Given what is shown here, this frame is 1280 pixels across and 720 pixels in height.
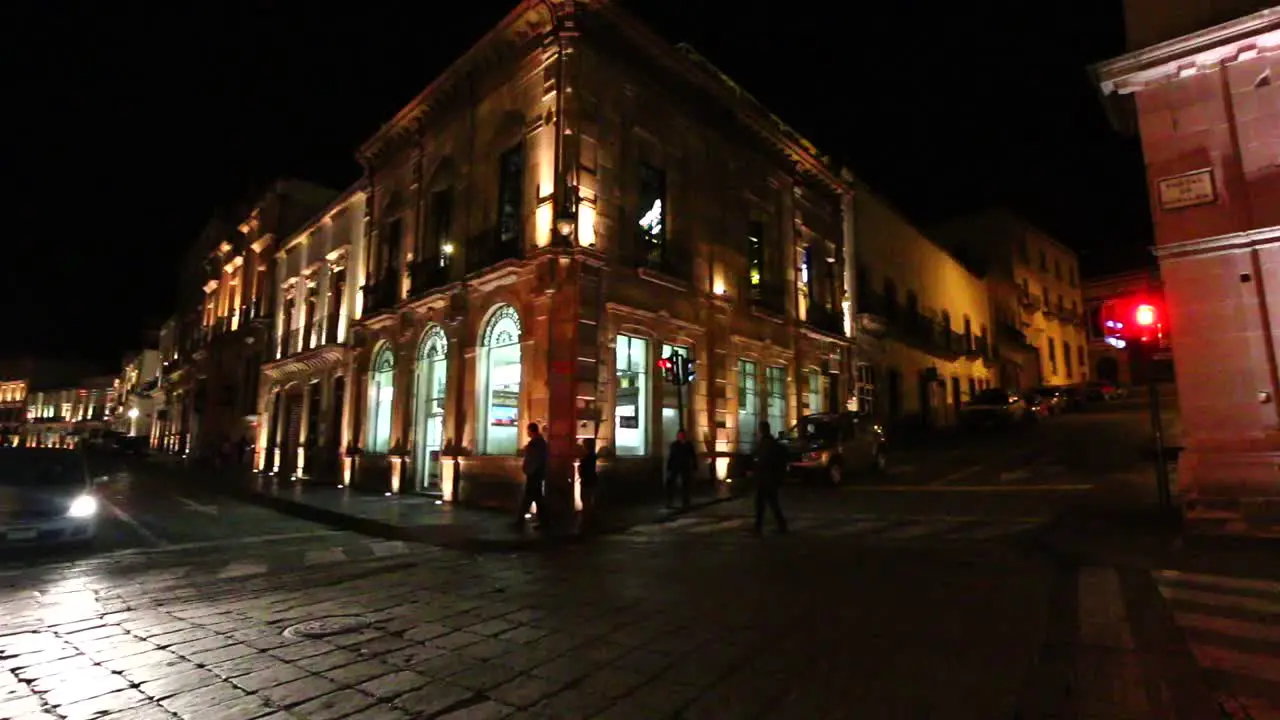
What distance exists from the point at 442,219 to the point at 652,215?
21.4 feet

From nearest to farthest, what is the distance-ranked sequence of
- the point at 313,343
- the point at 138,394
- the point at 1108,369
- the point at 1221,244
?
the point at 1221,244 → the point at 313,343 → the point at 1108,369 → the point at 138,394

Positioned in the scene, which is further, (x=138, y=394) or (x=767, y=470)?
(x=138, y=394)

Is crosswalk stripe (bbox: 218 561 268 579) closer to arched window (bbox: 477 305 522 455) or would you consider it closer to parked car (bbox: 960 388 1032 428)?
arched window (bbox: 477 305 522 455)

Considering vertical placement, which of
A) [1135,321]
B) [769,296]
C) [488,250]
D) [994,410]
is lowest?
[994,410]

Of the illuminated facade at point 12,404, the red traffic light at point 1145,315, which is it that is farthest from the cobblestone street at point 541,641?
the illuminated facade at point 12,404

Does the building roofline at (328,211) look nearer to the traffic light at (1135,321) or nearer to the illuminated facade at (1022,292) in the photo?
the traffic light at (1135,321)

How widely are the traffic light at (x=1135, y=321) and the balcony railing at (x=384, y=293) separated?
58.7 feet

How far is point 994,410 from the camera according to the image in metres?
26.6

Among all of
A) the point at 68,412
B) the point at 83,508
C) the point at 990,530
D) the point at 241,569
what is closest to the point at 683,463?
the point at 990,530

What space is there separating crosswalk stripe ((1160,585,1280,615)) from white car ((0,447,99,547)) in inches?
564

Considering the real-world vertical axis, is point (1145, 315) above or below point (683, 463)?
above

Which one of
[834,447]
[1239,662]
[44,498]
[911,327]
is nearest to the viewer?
[1239,662]

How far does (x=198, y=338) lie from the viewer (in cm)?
3944

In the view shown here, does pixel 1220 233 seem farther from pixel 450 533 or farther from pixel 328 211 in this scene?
pixel 328 211
